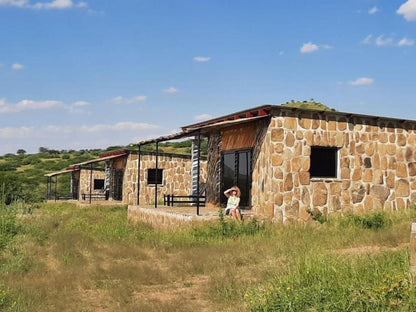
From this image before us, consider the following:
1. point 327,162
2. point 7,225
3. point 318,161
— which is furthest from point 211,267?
point 327,162

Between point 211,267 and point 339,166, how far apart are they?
765cm

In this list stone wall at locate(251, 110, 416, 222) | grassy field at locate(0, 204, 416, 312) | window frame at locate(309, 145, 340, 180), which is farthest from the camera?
window frame at locate(309, 145, 340, 180)

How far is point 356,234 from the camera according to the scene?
11.5 metres

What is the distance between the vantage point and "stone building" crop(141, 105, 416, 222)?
13906mm

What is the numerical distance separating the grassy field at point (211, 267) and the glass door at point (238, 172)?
3.23 metres

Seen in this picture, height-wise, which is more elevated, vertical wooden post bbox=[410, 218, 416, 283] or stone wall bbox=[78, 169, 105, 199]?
stone wall bbox=[78, 169, 105, 199]

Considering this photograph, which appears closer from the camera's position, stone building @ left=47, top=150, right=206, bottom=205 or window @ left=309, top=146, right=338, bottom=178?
window @ left=309, top=146, right=338, bottom=178

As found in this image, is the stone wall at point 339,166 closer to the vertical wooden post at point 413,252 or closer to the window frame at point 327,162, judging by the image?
the window frame at point 327,162

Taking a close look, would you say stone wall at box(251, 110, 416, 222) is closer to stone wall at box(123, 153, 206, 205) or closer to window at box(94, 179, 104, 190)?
stone wall at box(123, 153, 206, 205)

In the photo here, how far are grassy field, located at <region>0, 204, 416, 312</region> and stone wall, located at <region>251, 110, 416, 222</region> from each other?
1.04 metres

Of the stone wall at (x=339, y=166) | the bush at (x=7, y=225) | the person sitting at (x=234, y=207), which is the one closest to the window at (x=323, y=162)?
the stone wall at (x=339, y=166)

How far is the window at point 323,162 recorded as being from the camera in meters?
14.6

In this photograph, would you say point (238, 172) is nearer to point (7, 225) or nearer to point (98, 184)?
point (7, 225)

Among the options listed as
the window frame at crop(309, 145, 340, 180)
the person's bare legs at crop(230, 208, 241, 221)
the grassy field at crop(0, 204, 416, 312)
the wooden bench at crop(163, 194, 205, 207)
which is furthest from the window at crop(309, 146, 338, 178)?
the wooden bench at crop(163, 194, 205, 207)
